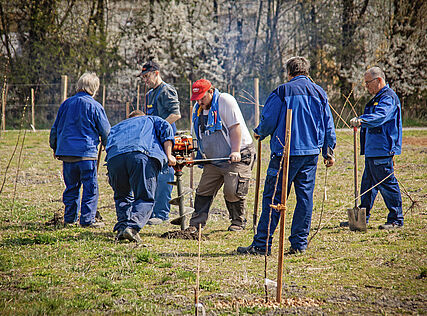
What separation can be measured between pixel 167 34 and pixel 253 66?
445cm

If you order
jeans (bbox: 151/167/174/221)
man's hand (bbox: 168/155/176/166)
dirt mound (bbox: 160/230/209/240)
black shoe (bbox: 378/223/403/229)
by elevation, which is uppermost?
man's hand (bbox: 168/155/176/166)

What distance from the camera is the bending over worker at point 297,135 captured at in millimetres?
4980

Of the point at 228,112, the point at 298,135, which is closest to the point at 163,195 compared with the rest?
the point at 228,112

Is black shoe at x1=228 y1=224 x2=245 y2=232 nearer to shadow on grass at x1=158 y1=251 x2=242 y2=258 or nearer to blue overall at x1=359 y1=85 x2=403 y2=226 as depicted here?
shadow on grass at x1=158 y1=251 x2=242 y2=258

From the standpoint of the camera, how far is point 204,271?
464 cm

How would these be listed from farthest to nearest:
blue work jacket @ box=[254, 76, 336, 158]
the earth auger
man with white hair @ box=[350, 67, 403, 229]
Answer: man with white hair @ box=[350, 67, 403, 229] → the earth auger → blue work jacket @ box=[254, 76, 336, 158]

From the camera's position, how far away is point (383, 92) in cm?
639

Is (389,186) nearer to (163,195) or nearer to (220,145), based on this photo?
(220,145)

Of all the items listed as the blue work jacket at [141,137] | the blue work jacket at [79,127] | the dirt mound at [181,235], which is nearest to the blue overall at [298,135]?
the dirt mound at [181,235]

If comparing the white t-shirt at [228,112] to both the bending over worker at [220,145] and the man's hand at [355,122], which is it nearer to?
the bending over worker at [220,145]

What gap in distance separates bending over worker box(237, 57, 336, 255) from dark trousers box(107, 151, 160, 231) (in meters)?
1.26

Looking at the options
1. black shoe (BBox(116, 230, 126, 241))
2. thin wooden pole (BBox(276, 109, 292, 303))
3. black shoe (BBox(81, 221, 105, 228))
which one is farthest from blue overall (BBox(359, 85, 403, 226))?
black shoe (BBox(81, 221, 105, 228))

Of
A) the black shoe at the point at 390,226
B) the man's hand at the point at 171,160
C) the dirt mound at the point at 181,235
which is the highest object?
the man's hand at the point at 171,160

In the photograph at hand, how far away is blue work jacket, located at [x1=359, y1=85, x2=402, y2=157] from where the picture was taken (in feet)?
20.2
